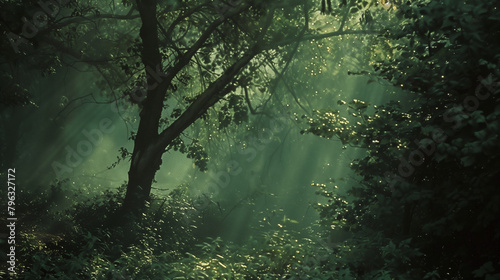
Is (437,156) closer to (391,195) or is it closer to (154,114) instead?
(391,195)

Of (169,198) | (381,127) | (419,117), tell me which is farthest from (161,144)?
(419,117)

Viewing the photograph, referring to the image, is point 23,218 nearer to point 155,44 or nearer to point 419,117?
point 155,44

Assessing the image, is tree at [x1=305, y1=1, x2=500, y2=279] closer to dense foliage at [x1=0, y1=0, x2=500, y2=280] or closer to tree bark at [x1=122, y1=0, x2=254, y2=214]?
dense foliage at [x1=0, y1=0, x2=500, y2=280]

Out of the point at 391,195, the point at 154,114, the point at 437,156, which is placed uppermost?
the point at 154,114

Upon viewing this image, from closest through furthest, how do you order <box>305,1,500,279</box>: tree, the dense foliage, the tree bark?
<box>305,1,500,279</box>: tree, the dense foliage, the tree bark

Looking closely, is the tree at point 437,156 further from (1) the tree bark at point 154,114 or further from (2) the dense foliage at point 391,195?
(1) the tree bark at point 154,114

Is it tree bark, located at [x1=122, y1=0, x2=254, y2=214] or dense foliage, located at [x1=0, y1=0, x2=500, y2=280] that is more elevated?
tree bark, located at [x1=122, y1=0, x2=254, y2=214]

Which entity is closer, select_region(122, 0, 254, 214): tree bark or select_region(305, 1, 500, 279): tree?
select_region(305, 1, 500, 279): tree

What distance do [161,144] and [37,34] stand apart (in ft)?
12.6

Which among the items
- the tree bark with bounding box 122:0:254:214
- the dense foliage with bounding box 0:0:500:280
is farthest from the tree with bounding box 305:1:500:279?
the tree bark with bounding box 122:0:254:214

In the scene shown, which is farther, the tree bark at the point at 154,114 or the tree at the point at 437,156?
the tree bark at the point at 154,114

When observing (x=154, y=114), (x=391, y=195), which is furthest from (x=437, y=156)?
(x=154, y=114)

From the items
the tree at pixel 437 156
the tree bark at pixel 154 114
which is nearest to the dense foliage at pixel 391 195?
the tree at pixel 437 156

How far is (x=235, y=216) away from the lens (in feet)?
61.0
